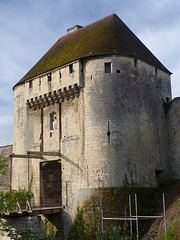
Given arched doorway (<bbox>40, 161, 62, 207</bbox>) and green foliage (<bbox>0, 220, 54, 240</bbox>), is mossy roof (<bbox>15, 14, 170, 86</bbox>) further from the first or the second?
green foliage (<bbox>0, 220, 54, 240</bbox>)

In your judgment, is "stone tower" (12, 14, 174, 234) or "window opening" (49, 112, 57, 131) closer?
"stone tower" (12, 14, 174, 234)

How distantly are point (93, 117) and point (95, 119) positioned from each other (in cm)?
15

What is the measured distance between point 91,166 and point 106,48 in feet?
20.5

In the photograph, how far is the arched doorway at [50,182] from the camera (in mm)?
19781

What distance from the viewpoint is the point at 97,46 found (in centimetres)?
1861

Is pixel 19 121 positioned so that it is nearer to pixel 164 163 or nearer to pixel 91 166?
pixel 91 166

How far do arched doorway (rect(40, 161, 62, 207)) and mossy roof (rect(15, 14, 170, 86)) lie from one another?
18.4 feet

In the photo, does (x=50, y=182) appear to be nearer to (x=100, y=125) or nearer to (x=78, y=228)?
(x=78, y=228)

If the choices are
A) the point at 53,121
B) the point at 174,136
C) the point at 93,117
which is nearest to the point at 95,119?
the point at 93,117

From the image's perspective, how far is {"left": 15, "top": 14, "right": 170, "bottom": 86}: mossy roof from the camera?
1841 centimetres

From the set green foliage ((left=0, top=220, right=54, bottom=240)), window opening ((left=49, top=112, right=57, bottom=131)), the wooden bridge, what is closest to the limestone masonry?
window opening ((left=49, top=112, right=57, bottom=131))

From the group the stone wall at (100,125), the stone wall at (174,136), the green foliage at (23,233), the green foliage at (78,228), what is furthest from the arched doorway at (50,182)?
the green foliage at (23,233)

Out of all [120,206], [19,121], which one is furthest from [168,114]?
[19,121]

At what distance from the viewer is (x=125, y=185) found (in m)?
16.5
